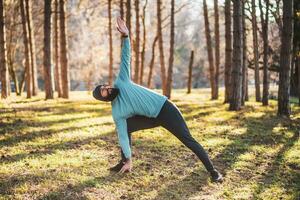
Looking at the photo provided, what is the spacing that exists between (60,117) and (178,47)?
71.3 meters

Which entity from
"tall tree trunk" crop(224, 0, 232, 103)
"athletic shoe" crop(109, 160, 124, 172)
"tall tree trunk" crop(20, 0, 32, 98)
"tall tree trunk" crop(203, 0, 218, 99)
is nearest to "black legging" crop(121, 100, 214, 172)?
"athletic shoe" crop(109, 160, 124, 172)

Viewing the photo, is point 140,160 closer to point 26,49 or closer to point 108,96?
point 108,96

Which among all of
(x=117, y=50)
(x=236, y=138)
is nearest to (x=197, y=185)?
(x=236, y=138)

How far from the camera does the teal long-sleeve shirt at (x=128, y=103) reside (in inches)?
302

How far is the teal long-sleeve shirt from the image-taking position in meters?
7.66

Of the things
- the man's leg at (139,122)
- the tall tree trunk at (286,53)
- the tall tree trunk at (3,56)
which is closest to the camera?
the man's leg at (139,122)

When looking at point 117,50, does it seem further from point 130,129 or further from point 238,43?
point 130,129

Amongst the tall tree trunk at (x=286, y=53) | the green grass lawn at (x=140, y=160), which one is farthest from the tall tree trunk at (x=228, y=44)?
the green grass lawn at (x=140, y=160)

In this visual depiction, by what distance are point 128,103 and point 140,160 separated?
8.54ft

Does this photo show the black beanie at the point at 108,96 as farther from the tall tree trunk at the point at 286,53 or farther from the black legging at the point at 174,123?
the tall tree trunk at the point at 286,53

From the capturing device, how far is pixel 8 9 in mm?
31516

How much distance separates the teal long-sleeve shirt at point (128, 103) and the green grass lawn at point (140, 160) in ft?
3.52

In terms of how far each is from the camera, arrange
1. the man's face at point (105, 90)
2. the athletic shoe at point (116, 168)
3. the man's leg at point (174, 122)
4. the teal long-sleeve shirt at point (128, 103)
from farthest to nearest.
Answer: the athletic shoe at point (116, 168) < the man's leg at point (174, 122) < the teal long-sleeve shirt at point (128, 103) < the man's face at point (105, 90)

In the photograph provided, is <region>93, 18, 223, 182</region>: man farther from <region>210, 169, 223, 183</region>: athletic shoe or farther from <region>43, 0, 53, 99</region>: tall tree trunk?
<region>43, 0, 53, 99</region>: tall tree trunk
